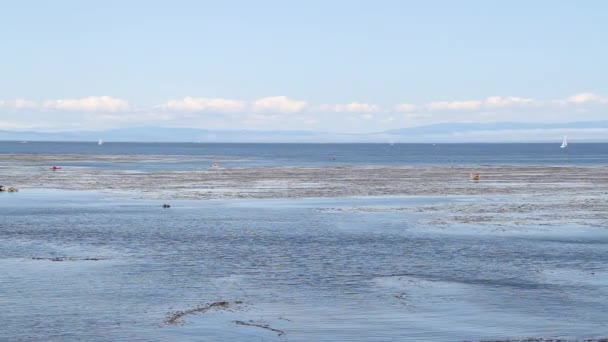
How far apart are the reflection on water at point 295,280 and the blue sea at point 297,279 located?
5 cm

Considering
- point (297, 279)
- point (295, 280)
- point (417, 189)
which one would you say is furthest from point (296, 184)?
point (295, 280)

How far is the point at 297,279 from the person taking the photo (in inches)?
1084

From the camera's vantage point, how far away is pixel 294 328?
21141 mm

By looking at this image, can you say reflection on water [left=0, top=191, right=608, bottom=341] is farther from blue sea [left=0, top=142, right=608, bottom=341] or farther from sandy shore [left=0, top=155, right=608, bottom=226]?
sandy shore [left=0, top=155, right=608, bottom=226]

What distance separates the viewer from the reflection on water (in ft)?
69.9

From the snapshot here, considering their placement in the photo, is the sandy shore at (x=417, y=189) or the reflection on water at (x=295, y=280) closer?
the reflection on water at (x=295, y=280)

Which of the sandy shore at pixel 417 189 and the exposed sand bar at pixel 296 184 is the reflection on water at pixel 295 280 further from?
the exposed sand bar at pixel 296 184

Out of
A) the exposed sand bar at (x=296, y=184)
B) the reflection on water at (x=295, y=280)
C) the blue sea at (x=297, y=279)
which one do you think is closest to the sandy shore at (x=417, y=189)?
the exposed sand bar at (x=296, y=184)

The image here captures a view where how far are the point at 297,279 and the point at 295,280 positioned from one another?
7.1 inches

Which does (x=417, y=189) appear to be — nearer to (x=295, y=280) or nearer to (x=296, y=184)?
(x=296, y=184)

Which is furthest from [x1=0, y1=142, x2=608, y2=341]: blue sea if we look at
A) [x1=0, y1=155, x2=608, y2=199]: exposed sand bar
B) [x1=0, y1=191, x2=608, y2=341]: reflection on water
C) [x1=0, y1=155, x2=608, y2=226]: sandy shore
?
[x1=0, y1=155, x2=608, y2=199]: exposed sand bar

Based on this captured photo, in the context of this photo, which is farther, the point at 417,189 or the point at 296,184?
the point at 296,184

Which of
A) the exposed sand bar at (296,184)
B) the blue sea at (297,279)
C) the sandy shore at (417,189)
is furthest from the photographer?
the exposed sand bar at (296,184)

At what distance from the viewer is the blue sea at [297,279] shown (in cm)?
2127
